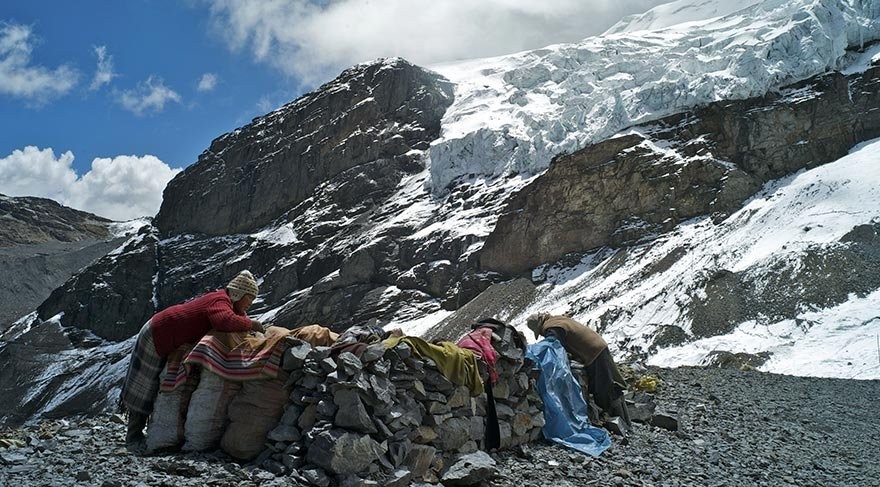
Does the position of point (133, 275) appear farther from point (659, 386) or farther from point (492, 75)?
point (659, 386)

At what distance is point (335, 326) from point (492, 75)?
69.7 m

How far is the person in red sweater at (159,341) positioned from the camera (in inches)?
282

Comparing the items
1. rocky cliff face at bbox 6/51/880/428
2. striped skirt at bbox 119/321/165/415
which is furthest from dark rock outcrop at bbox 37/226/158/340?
striped skirt at bbox 119/321/165/415

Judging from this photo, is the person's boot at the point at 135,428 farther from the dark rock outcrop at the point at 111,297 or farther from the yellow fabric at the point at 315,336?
the dark rock outcrop at the point at 111,297

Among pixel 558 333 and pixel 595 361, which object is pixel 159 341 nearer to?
pixel 558 333

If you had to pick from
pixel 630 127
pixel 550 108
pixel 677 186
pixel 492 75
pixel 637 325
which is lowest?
pixel 637 325

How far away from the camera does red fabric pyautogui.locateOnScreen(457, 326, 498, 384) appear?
326 inches

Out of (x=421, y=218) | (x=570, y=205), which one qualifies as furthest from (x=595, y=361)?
(x=421, y=218)

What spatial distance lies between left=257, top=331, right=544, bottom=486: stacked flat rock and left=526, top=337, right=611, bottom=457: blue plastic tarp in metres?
1.53

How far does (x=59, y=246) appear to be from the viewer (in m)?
183

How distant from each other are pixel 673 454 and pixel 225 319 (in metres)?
6.20

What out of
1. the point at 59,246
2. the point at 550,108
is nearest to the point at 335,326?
the point at 550,108

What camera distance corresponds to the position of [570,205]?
7794 cm

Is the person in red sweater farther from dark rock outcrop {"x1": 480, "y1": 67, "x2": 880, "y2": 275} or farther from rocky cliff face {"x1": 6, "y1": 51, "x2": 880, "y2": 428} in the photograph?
dark rock outcrop {"x1": 480, "y1": 67, "x2": 880, "y2": 275}
